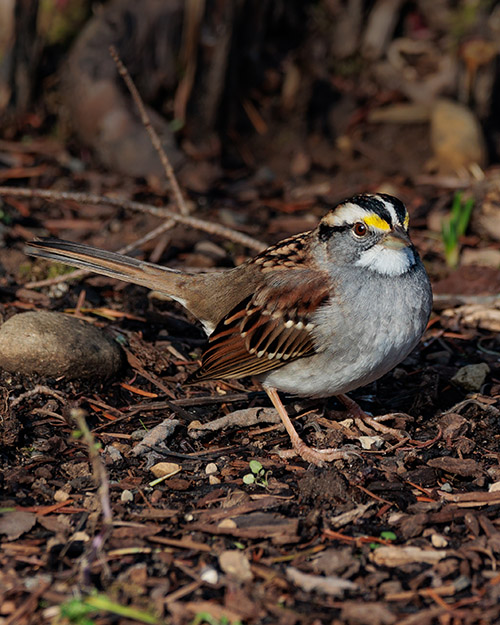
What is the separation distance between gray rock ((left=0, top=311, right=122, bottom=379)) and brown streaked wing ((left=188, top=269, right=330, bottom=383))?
615 millimetres

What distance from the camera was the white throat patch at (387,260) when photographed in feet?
14.2

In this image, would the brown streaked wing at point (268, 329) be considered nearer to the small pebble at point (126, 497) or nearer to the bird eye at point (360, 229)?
the bird eye at point (360, 229)

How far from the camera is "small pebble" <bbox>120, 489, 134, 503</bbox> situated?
12.8ft

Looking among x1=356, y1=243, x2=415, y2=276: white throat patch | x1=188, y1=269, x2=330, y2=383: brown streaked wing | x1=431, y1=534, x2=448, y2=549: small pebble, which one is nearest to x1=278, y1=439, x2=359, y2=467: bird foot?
x1=188, y1=269, x2=330, y2=383: brown streaked wing

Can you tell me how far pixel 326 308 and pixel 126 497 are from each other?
1.41 metres

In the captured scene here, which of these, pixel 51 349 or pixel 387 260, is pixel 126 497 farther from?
pixel 387 260

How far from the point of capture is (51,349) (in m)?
4.70

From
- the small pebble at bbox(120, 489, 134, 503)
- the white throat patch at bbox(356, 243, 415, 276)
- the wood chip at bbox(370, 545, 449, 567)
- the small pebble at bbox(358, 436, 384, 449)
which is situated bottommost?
the small pebble at bbox(120, 489, 134, 503)

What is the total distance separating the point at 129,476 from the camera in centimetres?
412

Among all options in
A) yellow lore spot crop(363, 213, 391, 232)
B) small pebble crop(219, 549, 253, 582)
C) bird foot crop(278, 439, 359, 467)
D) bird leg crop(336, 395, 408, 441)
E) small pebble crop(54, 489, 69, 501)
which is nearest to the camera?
small pebble crop(219, 549, 253, 582)

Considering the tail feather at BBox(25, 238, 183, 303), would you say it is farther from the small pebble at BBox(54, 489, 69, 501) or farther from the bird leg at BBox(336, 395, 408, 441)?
the small pebble at BBox(54, 489, 69, 501)

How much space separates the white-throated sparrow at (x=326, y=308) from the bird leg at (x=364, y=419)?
37 cm

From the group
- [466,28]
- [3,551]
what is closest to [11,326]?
[3,551]

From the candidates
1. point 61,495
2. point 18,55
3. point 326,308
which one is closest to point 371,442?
point 326,308
